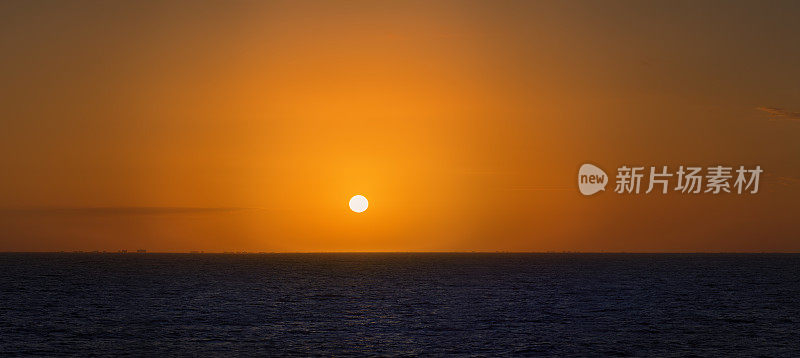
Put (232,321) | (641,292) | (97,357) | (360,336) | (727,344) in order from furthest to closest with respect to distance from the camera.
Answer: (641,292) < (232,321) < (360,336) < (727,344) < (97,357)

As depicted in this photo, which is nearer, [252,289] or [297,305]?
[297,305]

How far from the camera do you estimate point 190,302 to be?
94188 mm

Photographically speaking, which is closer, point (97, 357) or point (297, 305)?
point (97, 357)

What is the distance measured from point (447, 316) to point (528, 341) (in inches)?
742

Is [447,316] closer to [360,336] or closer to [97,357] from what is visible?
[360,336]

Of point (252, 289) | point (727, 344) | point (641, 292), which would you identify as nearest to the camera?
point (727, 344)

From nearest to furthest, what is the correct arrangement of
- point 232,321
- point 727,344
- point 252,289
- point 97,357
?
point 97,357 < point 727,344 < point 232,321 < point 252,289

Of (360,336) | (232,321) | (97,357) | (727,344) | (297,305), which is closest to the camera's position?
(97,357)

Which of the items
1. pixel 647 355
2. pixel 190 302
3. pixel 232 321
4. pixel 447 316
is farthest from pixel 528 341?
pixel 190 302

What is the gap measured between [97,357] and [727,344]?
151 ft

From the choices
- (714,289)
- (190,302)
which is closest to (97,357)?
(190,302)

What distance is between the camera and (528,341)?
5769 centimetres

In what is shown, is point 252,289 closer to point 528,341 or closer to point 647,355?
point 528,341

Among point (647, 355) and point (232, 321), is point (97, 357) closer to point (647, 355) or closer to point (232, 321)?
point (232, 321)
